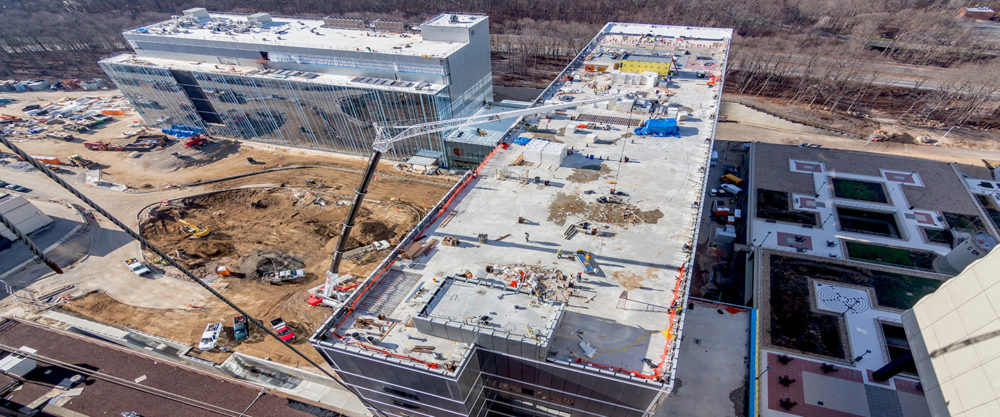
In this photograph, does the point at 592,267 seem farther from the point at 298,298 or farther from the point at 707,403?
the point at 298,298

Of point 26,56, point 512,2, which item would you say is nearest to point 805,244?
point 512,2

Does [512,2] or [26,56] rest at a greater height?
[512,2]

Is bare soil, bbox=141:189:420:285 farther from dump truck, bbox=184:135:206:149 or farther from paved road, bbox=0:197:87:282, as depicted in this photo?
dump truck, bbox=184:135:206:149

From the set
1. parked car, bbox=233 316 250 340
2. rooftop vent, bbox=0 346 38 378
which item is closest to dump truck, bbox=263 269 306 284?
parked car, bbox=233 316 250 340

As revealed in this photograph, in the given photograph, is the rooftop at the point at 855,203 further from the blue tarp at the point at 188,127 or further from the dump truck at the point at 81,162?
the dump truck at the point at 81,162

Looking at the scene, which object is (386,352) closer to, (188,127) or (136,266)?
(136,266)
